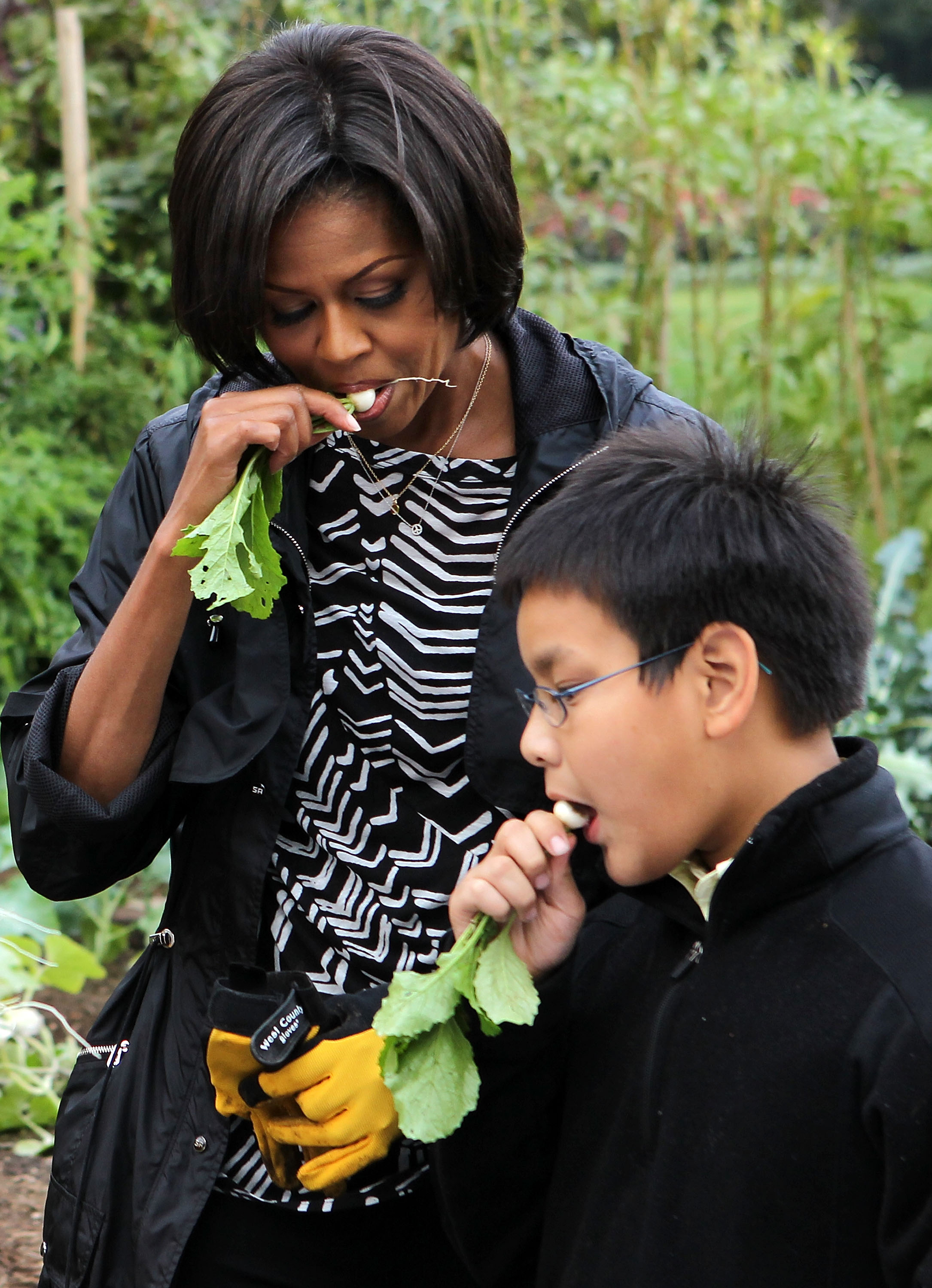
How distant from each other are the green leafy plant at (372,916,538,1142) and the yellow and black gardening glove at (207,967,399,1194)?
117 millimetres

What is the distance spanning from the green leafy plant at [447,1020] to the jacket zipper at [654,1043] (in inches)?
4.6

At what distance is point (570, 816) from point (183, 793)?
0.58 metres

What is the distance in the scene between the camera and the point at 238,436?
157 centimetres

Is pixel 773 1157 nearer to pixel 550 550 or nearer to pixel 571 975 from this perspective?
pixel 571 975

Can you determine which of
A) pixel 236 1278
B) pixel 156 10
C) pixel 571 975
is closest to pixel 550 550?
pixel 571 975

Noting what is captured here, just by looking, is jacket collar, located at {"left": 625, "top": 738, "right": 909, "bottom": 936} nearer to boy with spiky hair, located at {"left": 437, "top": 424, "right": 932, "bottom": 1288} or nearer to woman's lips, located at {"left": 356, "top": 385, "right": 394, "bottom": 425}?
boy with spiky hair, located at {"left": 437, "top": 424, "right": 932, "bottom": 1288}

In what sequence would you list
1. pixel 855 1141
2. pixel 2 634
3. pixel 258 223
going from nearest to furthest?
pixel 855 1141 → pixel 258 223 → pixel 2 634

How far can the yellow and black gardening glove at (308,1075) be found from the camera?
1534mm

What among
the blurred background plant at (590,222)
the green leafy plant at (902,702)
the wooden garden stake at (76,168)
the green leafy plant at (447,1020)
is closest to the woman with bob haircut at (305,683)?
the green leafy plant at (447,1020)

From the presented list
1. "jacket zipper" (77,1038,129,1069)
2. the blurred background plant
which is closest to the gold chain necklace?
"jacket zipper" (77,1038,129,1069)

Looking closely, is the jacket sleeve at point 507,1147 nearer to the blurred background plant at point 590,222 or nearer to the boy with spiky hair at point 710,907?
the boy with spiky hair at point 710,907

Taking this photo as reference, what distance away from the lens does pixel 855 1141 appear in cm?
119

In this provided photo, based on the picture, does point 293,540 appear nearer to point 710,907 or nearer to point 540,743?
point 540,743

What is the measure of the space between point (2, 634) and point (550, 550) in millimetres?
3041
